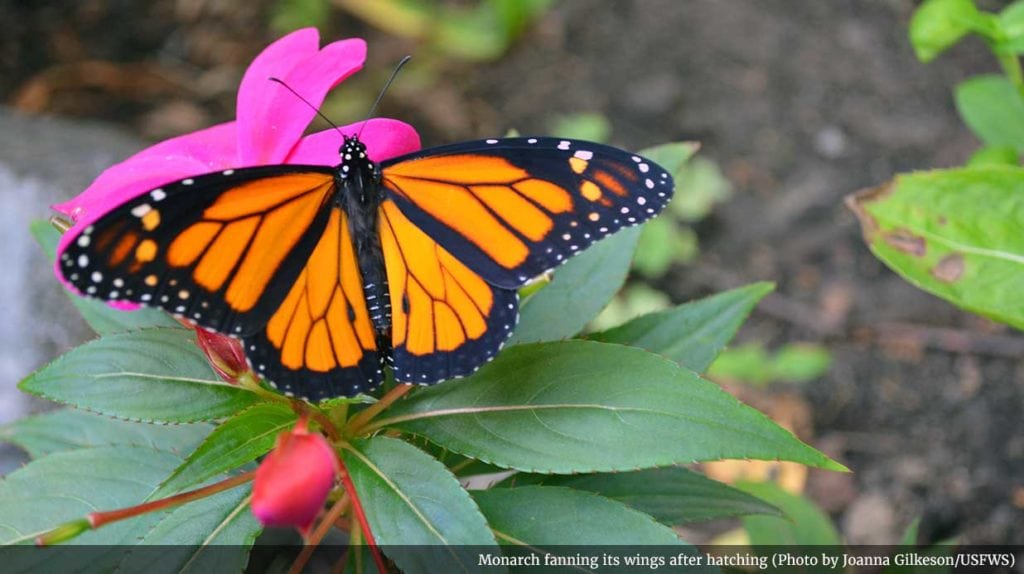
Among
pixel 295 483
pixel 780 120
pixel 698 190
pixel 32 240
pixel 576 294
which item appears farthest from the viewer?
pixel 780 120

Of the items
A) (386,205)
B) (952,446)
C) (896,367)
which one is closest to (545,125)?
(896,367)

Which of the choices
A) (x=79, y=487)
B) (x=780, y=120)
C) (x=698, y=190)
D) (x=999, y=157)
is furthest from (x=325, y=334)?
(x=780, y=120)

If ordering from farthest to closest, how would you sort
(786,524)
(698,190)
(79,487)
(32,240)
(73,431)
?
1. (698,190)
2. (32,240)
3. (786,524)
4. (73,431)
5. (79,487)

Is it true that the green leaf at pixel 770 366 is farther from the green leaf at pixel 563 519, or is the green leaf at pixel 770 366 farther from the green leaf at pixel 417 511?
the green leaf at pixel 417 511

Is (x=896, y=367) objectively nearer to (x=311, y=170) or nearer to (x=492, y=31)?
(x=492, y=31)

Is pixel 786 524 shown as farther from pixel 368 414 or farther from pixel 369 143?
pixel 369 143

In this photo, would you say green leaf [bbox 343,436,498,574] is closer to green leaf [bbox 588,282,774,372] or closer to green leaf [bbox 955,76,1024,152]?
green leaf [bbox 588,282,774,372]
